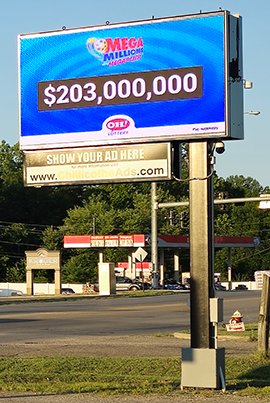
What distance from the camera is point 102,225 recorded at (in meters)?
93.6

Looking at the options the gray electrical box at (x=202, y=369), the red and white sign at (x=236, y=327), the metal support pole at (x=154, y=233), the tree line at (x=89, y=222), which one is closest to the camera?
the gray electrical box at (x=202, y=369)

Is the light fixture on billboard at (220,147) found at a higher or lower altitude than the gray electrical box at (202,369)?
higher

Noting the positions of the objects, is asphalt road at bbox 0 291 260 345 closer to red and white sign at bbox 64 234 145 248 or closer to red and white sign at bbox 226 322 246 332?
red and white sign at bbox 226 322 246 332

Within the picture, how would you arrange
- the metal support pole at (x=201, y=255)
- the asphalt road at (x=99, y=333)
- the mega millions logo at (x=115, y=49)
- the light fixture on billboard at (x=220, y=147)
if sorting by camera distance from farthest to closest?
the mega millions logo at (x=115, y=49)
the light fixture on billboard at (x=220, y=147)
the metal support pole at (x=201, y=255)
the asphalt road at (x=99, y=333)

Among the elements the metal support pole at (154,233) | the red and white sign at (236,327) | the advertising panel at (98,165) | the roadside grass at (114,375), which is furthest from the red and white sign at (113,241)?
the advertising panel at (98,165)

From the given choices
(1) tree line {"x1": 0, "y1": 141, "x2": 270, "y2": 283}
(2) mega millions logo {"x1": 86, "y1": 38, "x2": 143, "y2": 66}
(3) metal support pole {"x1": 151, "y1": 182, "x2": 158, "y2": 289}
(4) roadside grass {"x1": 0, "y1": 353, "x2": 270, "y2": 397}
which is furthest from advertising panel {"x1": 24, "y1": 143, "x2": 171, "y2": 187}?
(1) tree line {"x1": 0, "y1": 141, "x2": 270, "y2": 283}

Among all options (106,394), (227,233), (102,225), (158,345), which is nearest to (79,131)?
(106,394)

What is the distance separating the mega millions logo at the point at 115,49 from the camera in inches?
A: 437

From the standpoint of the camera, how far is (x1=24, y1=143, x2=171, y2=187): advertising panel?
35.8 feet

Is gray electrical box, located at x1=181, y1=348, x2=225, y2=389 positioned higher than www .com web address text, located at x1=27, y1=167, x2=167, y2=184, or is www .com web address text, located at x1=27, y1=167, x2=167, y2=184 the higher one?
www .com web address text, located at x1=27, y1=167, x2=167, y2=184

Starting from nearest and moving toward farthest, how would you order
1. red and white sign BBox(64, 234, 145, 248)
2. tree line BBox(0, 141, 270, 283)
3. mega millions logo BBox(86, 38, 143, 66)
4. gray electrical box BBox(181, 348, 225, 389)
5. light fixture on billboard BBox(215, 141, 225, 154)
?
gray electrical box BBox(181, 348, 225, 389)
light fixture on billboard BBox(215, 141, 225, 154)
mega millions logo BBox(86, 38, 143, 66)
red and white sign BBox(64, 234, 145, 248)
tree line BBox(0, 141, 270, 283)

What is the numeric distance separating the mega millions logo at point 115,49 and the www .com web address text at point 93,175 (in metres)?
1.59

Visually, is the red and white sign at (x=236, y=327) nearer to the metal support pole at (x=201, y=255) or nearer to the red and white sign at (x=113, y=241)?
the metal support pole at (x=201, y=255)

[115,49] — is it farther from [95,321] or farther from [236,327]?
[95,321]
